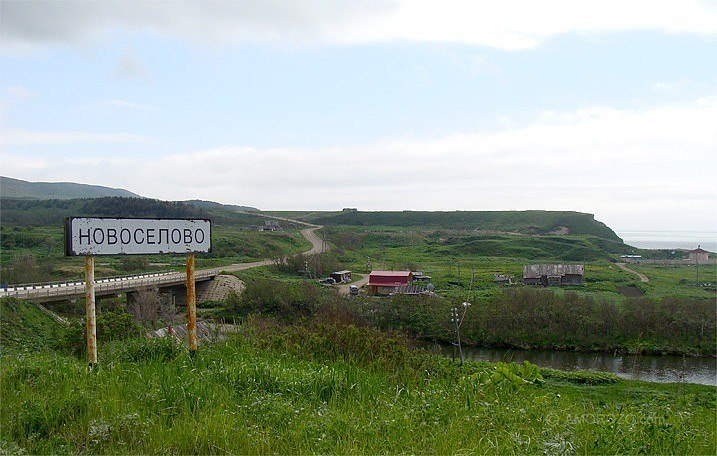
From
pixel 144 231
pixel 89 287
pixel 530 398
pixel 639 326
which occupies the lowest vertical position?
pixel 639 326

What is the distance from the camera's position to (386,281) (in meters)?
41.7

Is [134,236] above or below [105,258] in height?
above

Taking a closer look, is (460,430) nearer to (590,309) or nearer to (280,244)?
(590,309)

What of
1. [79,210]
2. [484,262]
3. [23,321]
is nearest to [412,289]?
[23,321]

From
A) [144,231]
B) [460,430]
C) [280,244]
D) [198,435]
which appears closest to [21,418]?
[198,435]

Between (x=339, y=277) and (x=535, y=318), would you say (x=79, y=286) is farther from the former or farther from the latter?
(x=535, y=318)

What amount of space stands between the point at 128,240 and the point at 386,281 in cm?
3742

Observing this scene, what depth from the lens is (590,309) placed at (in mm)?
30750

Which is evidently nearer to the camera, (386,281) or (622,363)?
(622,363)

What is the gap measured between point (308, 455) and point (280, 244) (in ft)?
216

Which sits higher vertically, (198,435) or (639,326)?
(198,435)

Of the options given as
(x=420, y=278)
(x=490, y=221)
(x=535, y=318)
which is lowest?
(x=535, y=318)

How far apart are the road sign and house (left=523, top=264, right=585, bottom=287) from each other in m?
43.6

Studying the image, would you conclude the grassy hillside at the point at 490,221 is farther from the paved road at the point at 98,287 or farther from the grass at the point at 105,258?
the paved road at the point at 98,287
